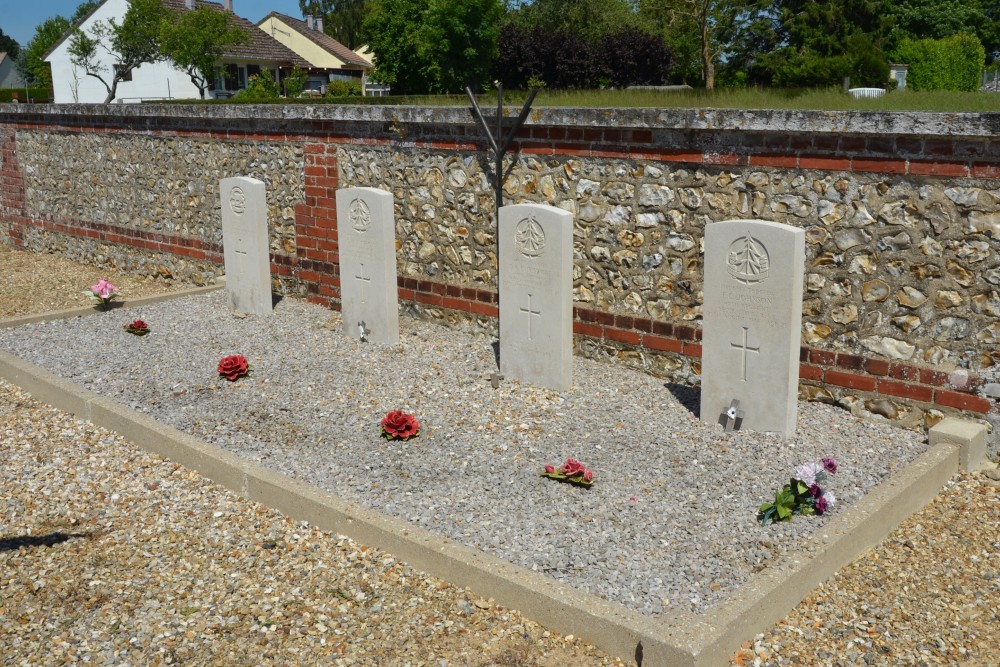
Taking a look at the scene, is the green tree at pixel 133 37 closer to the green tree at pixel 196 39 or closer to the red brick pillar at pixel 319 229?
the green tree at pixel 196 39

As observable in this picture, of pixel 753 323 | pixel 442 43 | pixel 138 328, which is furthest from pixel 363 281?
pixel 442 43

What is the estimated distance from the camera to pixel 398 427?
5973mm

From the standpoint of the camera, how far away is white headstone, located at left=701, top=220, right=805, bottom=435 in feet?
18.1

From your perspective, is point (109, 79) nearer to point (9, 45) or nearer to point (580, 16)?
point (580, 16)

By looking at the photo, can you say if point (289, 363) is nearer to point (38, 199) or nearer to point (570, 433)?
point (570, 433)

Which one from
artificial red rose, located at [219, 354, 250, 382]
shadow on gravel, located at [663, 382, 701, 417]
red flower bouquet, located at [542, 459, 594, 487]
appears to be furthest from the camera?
artificial red rose, located at [219, 354, 250, 382]

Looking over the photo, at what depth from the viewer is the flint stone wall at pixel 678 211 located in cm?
570

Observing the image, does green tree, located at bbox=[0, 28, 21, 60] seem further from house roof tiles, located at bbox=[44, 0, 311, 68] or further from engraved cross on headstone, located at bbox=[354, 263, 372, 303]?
engraved cross on headstone, located at bbox=[354, 263, 372, 303]

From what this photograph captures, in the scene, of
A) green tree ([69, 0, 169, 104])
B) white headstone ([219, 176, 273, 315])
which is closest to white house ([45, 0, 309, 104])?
green tree ([69, 0, 169, 104])

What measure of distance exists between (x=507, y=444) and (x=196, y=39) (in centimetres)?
3751

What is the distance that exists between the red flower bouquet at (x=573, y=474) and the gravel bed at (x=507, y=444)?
7 cm

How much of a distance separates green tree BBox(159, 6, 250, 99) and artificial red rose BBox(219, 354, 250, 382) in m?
35.4

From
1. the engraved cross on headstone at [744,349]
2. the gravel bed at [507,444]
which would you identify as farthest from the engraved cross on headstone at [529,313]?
the engraved cross on headstone at [744,349]

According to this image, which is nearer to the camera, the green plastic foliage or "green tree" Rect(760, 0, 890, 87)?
the green plastic foliage
